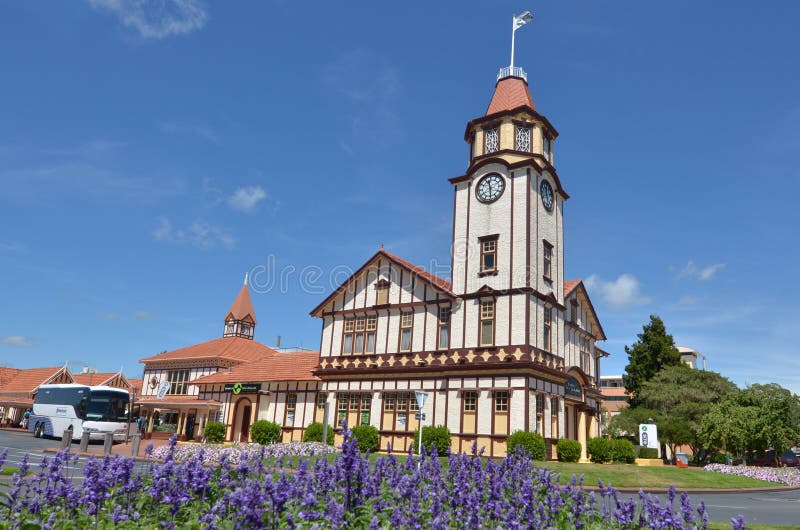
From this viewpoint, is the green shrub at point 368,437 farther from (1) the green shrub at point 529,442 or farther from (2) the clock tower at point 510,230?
(1) the green shrub at point 529,442

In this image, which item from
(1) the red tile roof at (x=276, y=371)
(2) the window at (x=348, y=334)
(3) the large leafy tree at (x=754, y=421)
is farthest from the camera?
(1) the red tile roof at (x=276, y=371)

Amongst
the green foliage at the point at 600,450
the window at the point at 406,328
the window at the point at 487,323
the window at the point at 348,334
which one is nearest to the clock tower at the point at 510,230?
the window at the point at 487,323

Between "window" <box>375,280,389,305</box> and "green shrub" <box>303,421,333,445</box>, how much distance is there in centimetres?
772

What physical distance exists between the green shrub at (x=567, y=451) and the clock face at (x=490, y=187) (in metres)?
12.9

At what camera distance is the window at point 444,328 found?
31.6m

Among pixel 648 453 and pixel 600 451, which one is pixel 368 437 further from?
pixel 648 453

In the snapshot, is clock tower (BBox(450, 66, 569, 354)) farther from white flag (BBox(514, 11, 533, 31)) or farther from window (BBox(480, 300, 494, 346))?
white flag (BBox(514, 11, 533, 31))

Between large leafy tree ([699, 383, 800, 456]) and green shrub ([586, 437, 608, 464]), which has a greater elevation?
large leafy tree ([699, 383, 800, 456])

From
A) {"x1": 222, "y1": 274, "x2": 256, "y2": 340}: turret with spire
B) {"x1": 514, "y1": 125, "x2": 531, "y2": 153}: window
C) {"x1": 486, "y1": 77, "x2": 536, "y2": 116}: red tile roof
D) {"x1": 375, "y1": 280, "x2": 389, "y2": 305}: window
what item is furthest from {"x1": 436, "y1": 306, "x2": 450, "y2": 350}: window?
{"x1": 222, "y1": 274, "x2": 256, "y2": 340}: turret with spire

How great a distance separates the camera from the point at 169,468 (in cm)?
716

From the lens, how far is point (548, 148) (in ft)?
114

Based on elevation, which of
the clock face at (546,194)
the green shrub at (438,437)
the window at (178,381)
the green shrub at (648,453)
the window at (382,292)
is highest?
the clock face at (546,194)

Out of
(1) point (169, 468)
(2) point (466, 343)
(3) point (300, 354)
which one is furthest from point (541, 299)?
(1) point (169, 468)

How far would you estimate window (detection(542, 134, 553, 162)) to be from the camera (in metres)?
34.2
